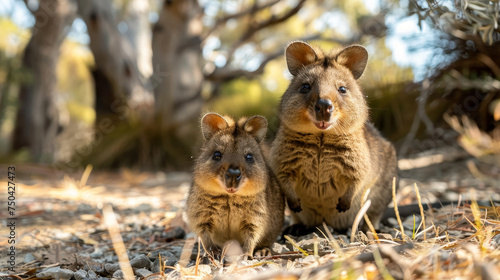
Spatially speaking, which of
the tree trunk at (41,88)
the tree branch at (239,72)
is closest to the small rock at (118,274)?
the tree branch at (239,72)

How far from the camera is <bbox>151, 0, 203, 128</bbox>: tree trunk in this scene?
34.9 ft

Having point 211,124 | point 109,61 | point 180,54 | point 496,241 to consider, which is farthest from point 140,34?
point 496,241

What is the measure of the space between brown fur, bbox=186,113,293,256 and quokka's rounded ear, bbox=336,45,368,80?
3.58 feet

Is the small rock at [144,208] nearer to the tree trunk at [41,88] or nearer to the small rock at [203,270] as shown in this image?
the small rock at [203,270]

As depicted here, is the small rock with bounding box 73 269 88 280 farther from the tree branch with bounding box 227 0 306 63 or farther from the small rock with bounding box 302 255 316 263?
the tree branch with bounding box 227 0 306 63

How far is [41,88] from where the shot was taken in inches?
563

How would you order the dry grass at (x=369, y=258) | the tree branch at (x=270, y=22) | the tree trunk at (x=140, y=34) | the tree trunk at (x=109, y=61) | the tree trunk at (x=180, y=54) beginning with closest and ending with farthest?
the dry grass at (x=369, y=258), the tree branch at (x=270, y=22), the tree trunk at (x=180, y=54), the tree trunk at (x=109, y=61), the tree trunk at (x=140, y=34)

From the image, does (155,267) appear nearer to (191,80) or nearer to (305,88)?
(305,88)

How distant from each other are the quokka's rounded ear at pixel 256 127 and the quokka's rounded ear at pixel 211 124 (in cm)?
17

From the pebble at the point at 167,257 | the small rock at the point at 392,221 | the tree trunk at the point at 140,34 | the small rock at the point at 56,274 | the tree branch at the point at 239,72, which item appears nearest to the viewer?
the small rock at the point at 56,274

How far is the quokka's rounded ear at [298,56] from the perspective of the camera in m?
3.81

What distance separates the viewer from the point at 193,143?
9266 mm

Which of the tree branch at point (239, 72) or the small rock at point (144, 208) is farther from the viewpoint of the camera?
the tree branch at point (239, 72)

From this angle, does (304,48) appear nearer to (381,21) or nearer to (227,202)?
(227,202)
